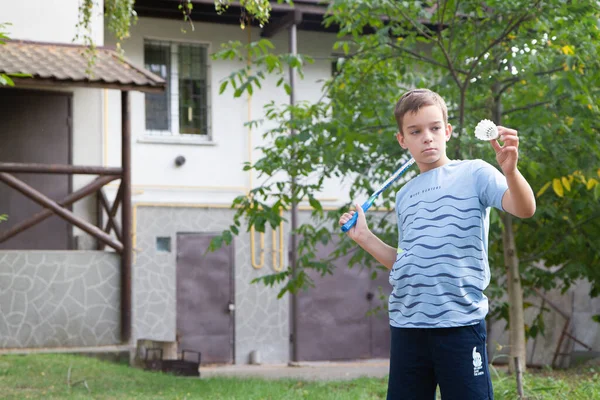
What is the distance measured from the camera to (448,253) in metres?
3.18

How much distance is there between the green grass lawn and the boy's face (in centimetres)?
346

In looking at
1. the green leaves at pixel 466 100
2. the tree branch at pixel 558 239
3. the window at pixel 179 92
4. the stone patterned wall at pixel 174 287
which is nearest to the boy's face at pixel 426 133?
the green leaves at pixel 466 100

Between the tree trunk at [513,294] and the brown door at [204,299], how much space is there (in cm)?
693

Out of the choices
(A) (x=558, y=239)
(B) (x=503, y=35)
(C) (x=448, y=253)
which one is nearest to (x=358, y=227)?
(C) (x=448, y=253)

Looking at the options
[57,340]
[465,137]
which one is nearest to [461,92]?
[465,137]

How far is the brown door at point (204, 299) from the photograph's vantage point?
15195 mm

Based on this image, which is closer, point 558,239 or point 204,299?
point 558,239

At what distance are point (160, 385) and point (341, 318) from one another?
7527mm

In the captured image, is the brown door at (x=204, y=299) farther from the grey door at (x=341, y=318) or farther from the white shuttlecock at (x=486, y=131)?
the white shuttlecock at (x=486, y=131)

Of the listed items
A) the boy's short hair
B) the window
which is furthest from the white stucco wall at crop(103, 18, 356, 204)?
the boy's short hair

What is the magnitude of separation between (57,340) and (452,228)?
900 centimetres

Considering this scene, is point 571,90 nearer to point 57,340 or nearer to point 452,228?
point 452,228

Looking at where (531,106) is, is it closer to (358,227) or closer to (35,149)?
(358,227)

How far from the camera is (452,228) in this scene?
319 centimetres
